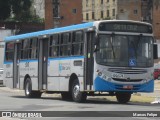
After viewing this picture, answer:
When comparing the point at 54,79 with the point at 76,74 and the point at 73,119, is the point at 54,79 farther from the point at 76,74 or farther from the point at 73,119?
the point at 73,119

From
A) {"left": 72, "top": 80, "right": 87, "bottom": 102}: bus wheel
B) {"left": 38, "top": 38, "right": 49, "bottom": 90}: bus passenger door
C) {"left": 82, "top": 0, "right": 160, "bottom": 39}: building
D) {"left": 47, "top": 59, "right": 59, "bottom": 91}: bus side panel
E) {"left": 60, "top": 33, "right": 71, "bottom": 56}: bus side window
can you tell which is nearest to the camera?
{"left": 72, "top": 80, "right": 87, "bottom": 102}: bus wheel

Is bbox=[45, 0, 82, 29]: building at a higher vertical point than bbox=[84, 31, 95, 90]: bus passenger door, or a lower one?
higher

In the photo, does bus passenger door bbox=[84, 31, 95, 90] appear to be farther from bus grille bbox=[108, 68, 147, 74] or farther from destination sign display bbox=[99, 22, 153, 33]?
bus grille bbox=[108, 68, 147, 74]

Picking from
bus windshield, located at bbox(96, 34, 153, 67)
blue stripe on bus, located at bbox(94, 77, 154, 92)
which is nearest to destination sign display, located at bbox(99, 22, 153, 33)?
bus windshield, located at bbox(96, 34, 153, 67)

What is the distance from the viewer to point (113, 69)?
2062 cm

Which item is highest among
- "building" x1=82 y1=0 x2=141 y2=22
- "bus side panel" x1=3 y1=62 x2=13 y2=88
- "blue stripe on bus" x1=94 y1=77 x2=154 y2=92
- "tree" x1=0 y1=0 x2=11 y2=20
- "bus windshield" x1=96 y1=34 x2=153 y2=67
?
"building" x1=82 y1=0 x2=141 y2=22

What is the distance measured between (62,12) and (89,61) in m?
87.6

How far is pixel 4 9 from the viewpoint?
266 feet

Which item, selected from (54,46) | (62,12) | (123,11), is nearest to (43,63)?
(54,46)

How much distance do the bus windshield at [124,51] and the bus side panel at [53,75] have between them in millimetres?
3800

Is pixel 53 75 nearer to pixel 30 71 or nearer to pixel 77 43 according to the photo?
pixel 30 71

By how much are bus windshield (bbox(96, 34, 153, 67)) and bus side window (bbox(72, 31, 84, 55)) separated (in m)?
1.24

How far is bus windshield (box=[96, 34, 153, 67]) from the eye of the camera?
814 inches

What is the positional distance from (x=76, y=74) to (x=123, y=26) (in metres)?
2.93
